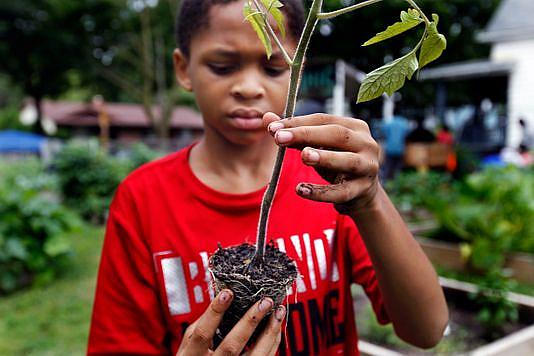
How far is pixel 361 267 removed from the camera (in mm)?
1326

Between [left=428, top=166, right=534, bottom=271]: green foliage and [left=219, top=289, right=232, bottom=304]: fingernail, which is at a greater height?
[left=219, top=289, right=232, bottom=304]: fingernail

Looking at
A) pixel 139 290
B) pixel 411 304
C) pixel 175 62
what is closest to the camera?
pixel 411 304

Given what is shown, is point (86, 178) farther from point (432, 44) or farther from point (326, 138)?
point (432, 44)

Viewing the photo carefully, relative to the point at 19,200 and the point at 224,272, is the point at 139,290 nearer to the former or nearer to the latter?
the point at 224,272

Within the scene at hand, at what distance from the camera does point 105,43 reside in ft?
68.4

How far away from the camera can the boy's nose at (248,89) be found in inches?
45.8

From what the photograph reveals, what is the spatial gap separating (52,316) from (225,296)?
4026mm

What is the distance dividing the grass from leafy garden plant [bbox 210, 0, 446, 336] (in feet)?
10.4

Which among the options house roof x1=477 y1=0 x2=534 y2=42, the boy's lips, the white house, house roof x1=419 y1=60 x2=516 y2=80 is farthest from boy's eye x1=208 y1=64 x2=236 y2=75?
house roof x1=477 y1=0 x2=534 y2=42

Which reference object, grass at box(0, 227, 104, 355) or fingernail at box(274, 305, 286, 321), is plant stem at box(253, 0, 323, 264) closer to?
fingernail at box(274, 305, 286, 321)

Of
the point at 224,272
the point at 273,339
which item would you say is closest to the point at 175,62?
the point at 224,272

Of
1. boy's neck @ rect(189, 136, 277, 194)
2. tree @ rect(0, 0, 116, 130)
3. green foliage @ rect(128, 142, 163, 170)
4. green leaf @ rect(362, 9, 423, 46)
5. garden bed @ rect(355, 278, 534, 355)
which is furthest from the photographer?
tree @ rect(0, 0, 116, 130)

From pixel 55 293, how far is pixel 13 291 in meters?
0.48

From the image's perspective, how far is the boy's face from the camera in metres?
1.17
